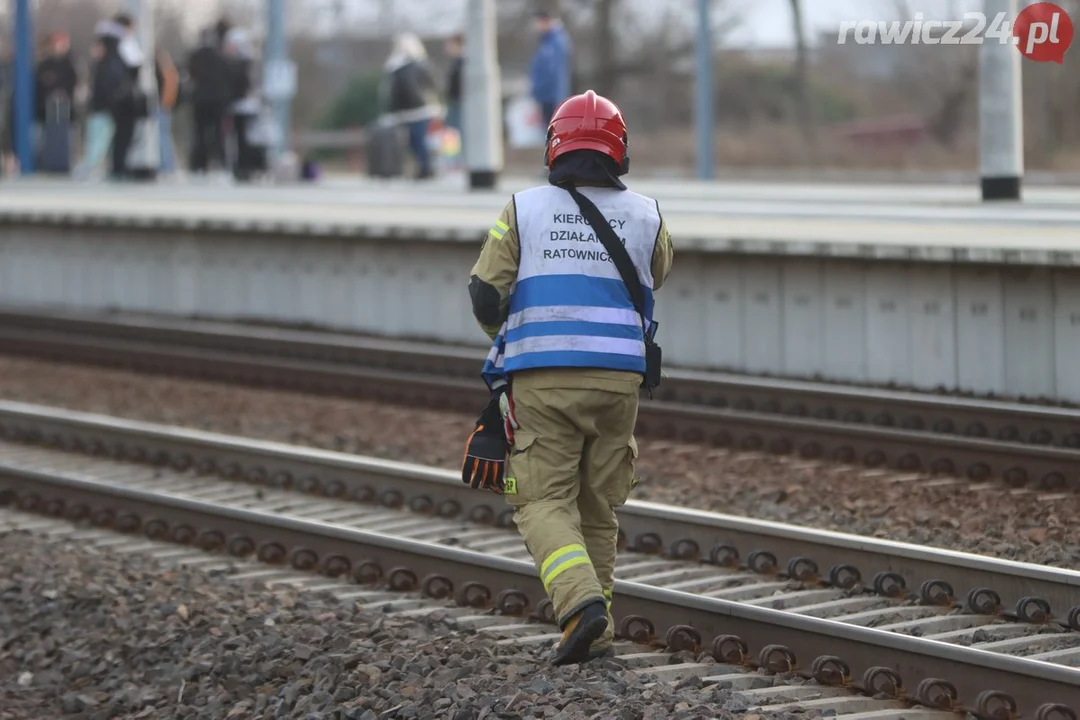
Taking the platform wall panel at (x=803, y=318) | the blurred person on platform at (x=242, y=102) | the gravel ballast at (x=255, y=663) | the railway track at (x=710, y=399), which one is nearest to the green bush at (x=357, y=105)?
the blurred person on platform at (x=242, y=102)

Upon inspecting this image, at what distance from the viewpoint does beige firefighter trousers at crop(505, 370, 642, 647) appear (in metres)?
5.54

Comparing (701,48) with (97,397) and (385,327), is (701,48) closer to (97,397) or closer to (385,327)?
(385,327)

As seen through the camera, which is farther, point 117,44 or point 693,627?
point 117,44

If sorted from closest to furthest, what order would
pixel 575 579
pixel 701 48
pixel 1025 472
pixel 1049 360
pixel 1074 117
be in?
pixel 575 579 < pixel 1025 472 < pixel 1049 360 < pixel 701 48 < pixel 1074 117

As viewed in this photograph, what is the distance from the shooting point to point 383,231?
45.5ft

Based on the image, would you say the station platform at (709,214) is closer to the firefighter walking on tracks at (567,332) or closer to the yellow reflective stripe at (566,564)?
the firefighter walking on tracks at (567,332)

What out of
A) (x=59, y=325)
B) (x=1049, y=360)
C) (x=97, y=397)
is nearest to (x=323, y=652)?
(x=1049, y=360)

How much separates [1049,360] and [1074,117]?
20492mm

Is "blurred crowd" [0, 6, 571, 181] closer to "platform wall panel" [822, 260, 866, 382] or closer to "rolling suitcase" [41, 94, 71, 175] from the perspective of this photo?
"rolling suitcase" [41, 94, 71, 175]

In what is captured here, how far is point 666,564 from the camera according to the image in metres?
7.43

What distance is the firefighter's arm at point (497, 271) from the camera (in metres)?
5.55

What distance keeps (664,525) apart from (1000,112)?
7.54 metres

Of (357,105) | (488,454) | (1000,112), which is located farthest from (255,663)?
(357,105)

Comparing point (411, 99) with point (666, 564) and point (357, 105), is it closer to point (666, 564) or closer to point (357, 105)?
point (666, 564)
